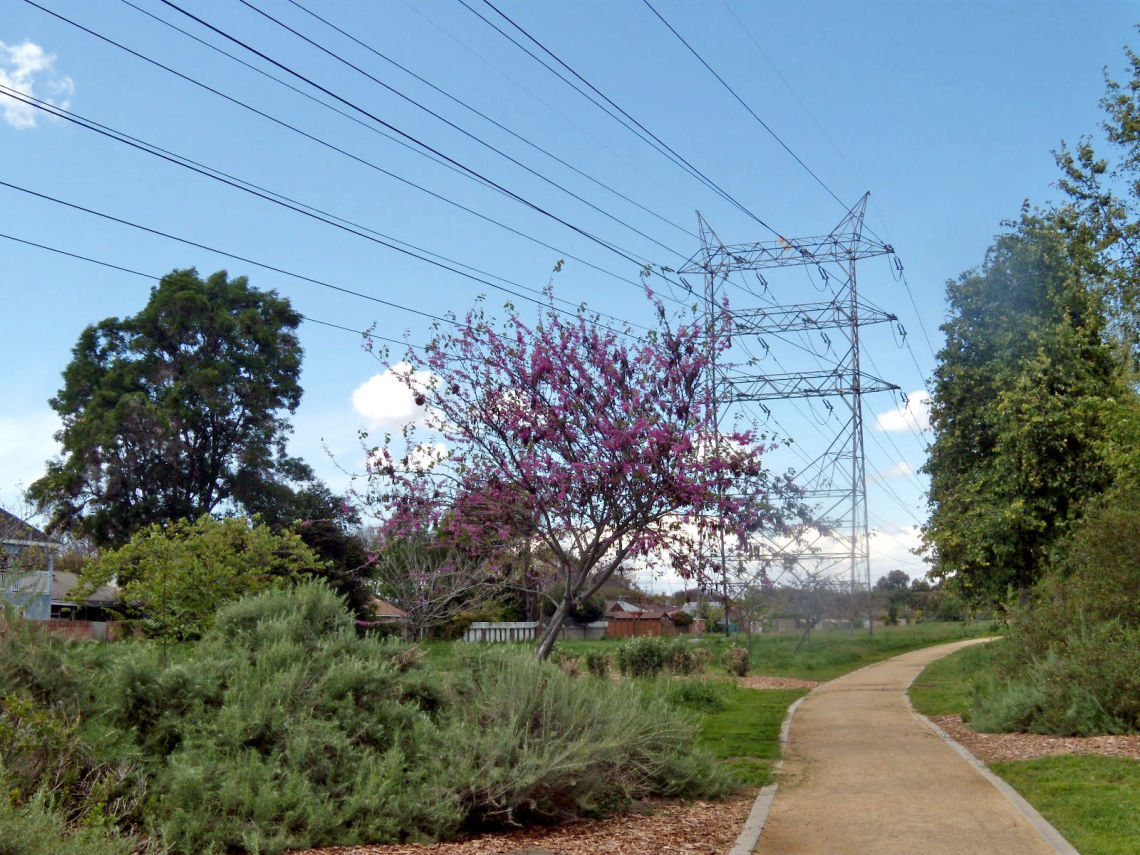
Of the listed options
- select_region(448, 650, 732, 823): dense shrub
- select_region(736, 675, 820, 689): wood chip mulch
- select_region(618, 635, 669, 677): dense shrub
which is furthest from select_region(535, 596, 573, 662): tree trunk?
select_region(736, 675, 820, 689): wood chip mulch

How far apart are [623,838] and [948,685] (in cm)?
1770

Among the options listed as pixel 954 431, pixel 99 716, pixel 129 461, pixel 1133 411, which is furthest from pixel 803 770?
pixel 129 461

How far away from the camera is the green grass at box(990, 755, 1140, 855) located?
7.53 m

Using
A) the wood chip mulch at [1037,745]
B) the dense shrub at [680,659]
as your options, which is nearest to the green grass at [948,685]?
the wood chip mulch at [1037,745]

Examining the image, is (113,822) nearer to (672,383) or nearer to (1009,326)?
(672,383)

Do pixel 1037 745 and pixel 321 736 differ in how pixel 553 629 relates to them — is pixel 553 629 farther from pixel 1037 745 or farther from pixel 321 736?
pixel 1037 745

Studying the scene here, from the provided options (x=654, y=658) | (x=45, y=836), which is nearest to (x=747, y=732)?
(x=654, y=658)

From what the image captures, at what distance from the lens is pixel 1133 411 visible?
15414mm

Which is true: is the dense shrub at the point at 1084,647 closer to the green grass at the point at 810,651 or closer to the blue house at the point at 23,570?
the green grass at the point at 810,651

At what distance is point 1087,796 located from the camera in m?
8.88

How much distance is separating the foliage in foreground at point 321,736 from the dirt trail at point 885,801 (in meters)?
1.19

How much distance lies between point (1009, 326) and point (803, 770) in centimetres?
1581

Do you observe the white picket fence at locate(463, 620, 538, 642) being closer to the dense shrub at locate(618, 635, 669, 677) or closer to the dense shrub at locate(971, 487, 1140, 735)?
the dense shrub at locate(618, 635, 669, 677)

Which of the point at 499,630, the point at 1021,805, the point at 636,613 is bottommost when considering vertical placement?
the point at 1021,805
